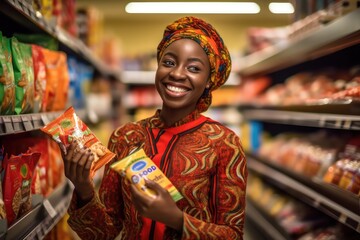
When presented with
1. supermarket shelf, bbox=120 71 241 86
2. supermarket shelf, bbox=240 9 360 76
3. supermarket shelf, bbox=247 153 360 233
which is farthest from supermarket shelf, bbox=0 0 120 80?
supermarket shelf, bbox=120 71 241 86

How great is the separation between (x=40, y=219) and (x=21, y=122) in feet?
1.77

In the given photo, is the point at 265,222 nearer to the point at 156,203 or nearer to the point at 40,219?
the point at 40,219

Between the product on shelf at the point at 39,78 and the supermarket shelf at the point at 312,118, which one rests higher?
the product on shelf at the point at 39,78

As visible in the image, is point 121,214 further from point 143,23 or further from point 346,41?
point 143,23

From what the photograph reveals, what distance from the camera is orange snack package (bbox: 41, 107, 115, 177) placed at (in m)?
1.71

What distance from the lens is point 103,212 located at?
5.77ft

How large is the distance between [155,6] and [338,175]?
19.3ft

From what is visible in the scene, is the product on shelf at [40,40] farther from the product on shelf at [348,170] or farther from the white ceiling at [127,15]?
the white ceiling at [127,15]

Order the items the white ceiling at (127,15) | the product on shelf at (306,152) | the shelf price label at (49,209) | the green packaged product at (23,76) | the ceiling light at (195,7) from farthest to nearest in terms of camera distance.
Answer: the white ceiling at (127,15)
the ceiling light at (195,7)
the product on shelf at (306,152)
the shelf price label at (49,209)
the green packaged product at (23,76)

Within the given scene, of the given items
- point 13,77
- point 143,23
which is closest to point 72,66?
point 13,77

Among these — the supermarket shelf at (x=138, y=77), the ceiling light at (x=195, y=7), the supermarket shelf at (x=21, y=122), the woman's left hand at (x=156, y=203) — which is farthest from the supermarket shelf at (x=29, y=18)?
the ceiling light at (x=195, y=7)

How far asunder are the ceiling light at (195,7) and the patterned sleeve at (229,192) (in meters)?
6.02

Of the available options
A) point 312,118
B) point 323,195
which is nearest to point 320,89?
point 312,118

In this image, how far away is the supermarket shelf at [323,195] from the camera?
237cm
